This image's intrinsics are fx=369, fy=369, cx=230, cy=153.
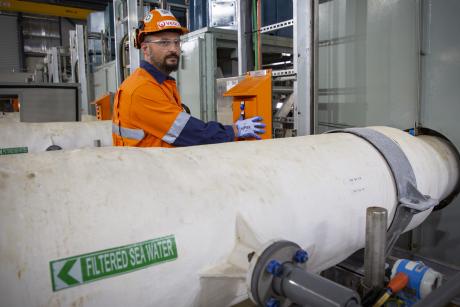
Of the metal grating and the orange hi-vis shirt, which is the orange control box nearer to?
the orange hi-vis shirt

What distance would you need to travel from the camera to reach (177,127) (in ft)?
5.06

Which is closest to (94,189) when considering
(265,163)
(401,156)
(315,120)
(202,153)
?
(202,153)

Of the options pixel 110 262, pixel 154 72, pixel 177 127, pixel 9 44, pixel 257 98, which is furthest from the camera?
pixel 9 44

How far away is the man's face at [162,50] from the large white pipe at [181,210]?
101cm

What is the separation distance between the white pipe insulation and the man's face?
3.62 feet

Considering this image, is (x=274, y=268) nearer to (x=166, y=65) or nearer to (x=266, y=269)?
(x=266, y=269)

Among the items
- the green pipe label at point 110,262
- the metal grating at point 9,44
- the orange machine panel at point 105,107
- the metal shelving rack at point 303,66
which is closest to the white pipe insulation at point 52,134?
the orange machine panel at point 105,107

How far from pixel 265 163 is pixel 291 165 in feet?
0.25

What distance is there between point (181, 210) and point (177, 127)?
0.84 meters

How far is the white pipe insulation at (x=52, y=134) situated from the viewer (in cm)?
255

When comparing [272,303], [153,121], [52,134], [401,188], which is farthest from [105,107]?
[272,303]

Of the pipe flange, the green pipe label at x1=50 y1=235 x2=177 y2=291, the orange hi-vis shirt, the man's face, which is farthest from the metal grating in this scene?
the pipe flange

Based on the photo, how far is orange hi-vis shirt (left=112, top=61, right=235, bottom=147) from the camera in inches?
60.9

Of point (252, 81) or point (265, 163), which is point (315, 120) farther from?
point (265, 163)
